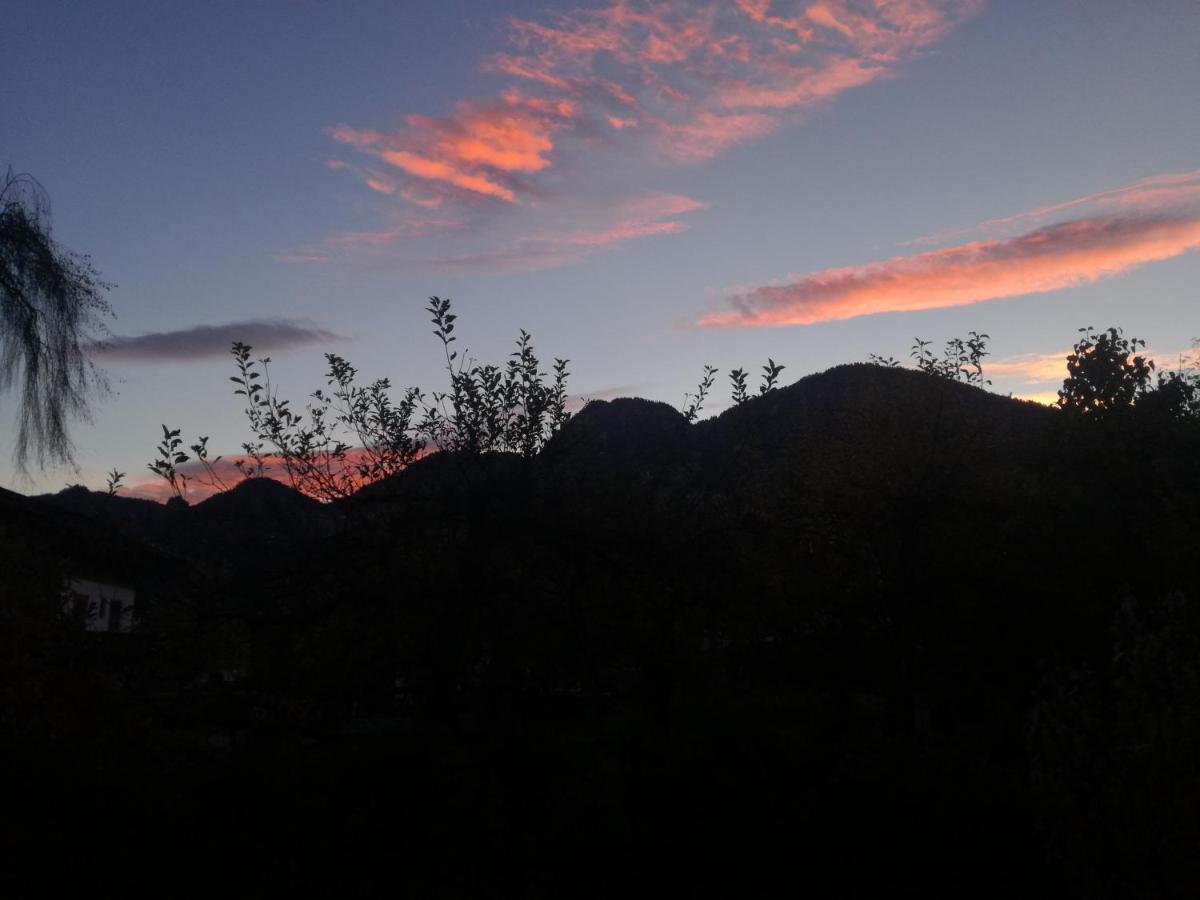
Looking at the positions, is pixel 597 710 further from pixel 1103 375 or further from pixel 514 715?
pixel 1103 375

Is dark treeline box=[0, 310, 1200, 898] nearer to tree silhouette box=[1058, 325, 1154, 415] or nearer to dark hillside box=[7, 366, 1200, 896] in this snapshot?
dark hillside box=[7, 366, 1200, 896]

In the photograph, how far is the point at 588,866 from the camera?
9844 mm

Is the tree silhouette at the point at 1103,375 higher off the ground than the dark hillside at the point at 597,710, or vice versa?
the tree silhouette at the point at 1103,375

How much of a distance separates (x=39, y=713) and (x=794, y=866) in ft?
25.6

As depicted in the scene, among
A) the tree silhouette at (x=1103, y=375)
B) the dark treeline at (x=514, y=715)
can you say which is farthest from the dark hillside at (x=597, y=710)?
the tree silhouette at (x=1103, y=375)

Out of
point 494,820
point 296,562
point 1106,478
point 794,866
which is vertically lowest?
point 794,866

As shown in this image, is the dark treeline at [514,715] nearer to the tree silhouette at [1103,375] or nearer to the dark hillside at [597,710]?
the dark hillside at [597,710]

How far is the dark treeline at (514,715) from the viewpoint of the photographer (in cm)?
804

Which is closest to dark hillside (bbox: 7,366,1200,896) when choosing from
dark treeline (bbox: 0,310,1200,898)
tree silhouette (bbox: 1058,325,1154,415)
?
dark treeline (bbox: 0,310,1200,898)

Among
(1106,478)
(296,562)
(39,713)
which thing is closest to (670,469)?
(296,562)

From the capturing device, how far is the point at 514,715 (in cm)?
887

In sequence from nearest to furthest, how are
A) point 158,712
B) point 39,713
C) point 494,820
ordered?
point 158,712 < point 494,820 < point 39,713

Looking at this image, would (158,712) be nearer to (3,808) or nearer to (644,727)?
(3,808)

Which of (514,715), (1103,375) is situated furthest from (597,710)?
(1103,375)
